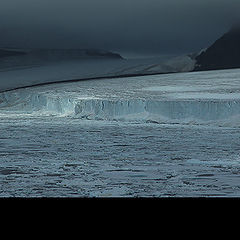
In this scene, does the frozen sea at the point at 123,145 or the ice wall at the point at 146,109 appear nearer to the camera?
the frozen sea at the point at 123,145

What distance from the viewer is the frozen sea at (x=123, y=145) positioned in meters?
4.84

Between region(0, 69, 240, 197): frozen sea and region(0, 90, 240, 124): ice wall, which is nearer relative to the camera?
region(0, 69, 240, 197): frozen sea

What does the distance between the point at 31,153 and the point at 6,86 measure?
44.5 ft

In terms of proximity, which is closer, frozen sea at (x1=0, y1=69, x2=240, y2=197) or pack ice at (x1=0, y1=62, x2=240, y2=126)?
frozen sea at (x1=0, y1=69, x2=240, y2=197)

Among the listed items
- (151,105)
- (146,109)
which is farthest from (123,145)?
(146,109)

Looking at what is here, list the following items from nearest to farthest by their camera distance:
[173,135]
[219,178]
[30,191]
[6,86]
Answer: [30,191] → [219,178] → [173,135] → [6,86]

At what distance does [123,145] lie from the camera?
877 centimetres

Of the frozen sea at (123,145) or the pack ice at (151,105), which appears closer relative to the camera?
the frozen sea at (123,145)

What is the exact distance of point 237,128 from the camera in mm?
10891

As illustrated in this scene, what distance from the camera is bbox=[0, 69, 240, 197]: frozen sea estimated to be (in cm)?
484
